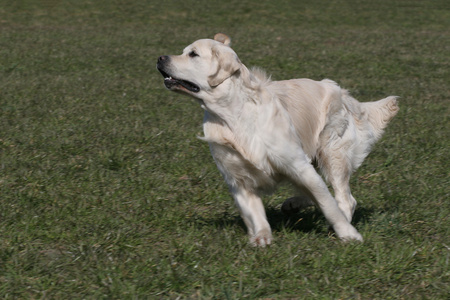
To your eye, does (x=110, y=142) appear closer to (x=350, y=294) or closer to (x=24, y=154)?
(x=24, y=154)

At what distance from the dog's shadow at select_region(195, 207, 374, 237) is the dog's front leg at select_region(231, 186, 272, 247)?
211mm

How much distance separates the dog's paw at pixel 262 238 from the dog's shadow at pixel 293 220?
23 centimetres

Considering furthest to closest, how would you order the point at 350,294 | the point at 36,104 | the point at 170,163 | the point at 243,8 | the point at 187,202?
1. the point at 243,8
2. the point at 36,104
3. the point at 170,163
4. the point at 187,202
5. the point at 350,294

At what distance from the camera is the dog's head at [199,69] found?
4.62 meters

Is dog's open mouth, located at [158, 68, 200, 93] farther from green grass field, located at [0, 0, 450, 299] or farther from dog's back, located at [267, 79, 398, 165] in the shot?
green grass field, located at [0, 0, 450, 299]

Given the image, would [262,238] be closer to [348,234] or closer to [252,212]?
[252,212]

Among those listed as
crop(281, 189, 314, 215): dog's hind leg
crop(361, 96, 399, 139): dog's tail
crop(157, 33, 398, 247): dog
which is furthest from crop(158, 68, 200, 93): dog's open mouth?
crop(361, 96, 399, 139): dog's tail

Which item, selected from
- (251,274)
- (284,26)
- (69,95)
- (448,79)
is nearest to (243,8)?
(284,26)

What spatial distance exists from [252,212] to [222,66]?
3.73 feet

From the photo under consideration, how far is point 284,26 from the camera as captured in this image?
24.9 m

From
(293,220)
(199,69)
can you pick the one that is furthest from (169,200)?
(199,69)

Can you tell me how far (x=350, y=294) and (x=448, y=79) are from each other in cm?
1018

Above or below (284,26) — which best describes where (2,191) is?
above

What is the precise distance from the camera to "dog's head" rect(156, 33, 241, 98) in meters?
4.62
